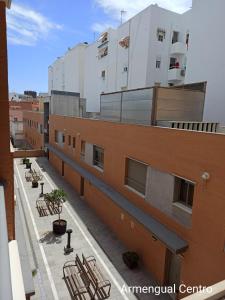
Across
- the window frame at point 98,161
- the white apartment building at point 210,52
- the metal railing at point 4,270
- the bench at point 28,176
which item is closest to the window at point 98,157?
the window frame at point 98,161

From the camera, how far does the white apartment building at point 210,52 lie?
14155mm

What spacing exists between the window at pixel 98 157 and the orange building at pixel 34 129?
1993cm

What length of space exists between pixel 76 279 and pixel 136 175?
5.35 m

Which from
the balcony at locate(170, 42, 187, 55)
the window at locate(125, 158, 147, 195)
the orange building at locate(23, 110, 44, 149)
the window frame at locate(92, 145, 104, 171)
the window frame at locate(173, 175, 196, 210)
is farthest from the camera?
the orange building at locate(23, 110, 44, 149)

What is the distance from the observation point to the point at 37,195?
64.9 ft

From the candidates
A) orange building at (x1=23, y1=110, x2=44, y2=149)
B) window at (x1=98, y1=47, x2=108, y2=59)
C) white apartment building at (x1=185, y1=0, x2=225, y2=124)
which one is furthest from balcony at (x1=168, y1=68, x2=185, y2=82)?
orange building at (x1=23, y1=110, x2=44, y2=149)

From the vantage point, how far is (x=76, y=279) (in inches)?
389

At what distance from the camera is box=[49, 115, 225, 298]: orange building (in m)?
7.60

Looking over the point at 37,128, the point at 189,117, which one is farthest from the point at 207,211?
the point at 37,128

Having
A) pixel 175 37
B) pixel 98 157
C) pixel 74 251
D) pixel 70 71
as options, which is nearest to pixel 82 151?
pixel 98 157

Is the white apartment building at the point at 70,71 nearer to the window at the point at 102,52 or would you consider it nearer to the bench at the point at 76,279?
the window at the point at 102,52

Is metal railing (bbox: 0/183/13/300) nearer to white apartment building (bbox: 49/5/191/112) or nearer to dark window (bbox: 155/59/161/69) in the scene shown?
white apartment building (bbox: 49/5/191/112)

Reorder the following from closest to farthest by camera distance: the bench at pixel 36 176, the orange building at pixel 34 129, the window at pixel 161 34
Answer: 1. the bench at pixel 36 176
2. the window at pixel 161 34
3. the orange building at pixel 34 129

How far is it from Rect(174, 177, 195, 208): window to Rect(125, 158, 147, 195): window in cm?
225
